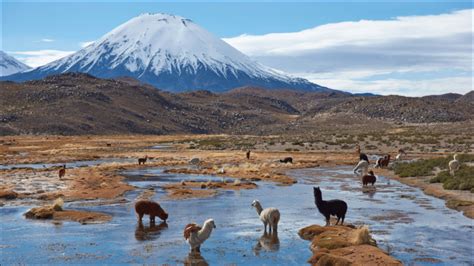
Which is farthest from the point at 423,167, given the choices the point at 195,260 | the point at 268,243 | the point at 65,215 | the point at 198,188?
the point at 195,260

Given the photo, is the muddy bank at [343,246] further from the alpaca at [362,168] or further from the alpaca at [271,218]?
the alpaca at [362,168]

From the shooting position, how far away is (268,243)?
17.3 m

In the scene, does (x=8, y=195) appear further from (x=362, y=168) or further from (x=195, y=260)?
(x=362, y=168)

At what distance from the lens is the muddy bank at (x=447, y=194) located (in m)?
23.3

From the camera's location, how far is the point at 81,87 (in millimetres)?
166125

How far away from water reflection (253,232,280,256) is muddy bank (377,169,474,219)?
8036 millimetres

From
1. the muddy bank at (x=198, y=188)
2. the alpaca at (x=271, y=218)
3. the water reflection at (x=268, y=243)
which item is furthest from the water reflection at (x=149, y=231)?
the muddy bank at (x=198, y=188)

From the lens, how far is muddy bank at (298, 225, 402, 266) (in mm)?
14469

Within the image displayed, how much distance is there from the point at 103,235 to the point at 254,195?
37.9ft

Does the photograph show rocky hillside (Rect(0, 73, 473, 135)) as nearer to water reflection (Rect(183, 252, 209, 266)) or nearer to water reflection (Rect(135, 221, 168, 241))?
water reflection (Rect(135, 221, 168, 241))

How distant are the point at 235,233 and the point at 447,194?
12.9 m

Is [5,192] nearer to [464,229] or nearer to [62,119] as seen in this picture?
[464,229]

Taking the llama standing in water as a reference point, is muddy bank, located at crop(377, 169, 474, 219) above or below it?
below

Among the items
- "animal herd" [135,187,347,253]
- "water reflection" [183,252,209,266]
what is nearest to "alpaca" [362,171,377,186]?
"animal herd" [135,187,347,253]
